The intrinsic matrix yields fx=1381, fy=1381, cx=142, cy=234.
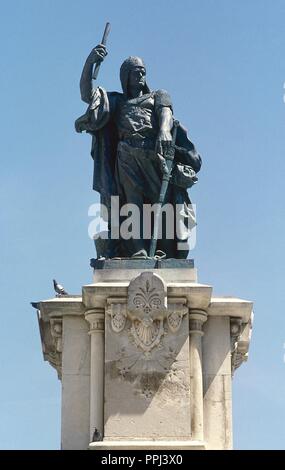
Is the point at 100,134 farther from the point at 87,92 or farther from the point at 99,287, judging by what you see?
the point at 99,287

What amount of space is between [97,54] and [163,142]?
1804 mm

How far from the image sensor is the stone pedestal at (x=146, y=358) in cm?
2077

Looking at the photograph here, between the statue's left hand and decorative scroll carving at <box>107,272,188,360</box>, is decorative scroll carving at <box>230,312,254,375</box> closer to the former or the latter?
decorative scroll carving at <box>107,272,188,360</box>

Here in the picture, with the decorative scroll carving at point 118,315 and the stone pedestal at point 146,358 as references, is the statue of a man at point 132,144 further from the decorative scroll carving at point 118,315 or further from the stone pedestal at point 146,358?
the decorative scroll carving at point 118,315

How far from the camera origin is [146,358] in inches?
829

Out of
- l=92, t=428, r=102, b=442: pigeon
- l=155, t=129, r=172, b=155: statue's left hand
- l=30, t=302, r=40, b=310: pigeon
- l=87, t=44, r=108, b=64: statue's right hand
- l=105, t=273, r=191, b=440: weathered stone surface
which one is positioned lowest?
l=92, t=428, r=102, b=442: pigeon

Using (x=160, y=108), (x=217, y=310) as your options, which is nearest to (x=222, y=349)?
(x=217, y=310)

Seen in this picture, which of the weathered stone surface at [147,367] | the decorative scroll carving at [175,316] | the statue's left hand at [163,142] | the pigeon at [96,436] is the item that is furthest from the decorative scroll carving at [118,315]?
the statue's left hand at [163,142]

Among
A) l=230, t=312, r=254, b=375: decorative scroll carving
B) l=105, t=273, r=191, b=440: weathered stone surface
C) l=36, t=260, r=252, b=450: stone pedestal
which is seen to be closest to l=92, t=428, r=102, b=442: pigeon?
l=36, t=260, r=252, b=450: stone pedestal

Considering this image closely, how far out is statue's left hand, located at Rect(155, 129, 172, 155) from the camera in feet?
74.1

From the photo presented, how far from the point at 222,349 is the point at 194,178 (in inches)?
117

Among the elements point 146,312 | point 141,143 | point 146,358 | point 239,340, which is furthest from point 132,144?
point 146,358

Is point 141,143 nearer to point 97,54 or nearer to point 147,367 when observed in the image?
point 97,54

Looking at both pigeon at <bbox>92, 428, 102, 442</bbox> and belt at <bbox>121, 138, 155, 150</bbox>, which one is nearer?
pigeon at <bbox>92, 428, 102, 442</bbox>
